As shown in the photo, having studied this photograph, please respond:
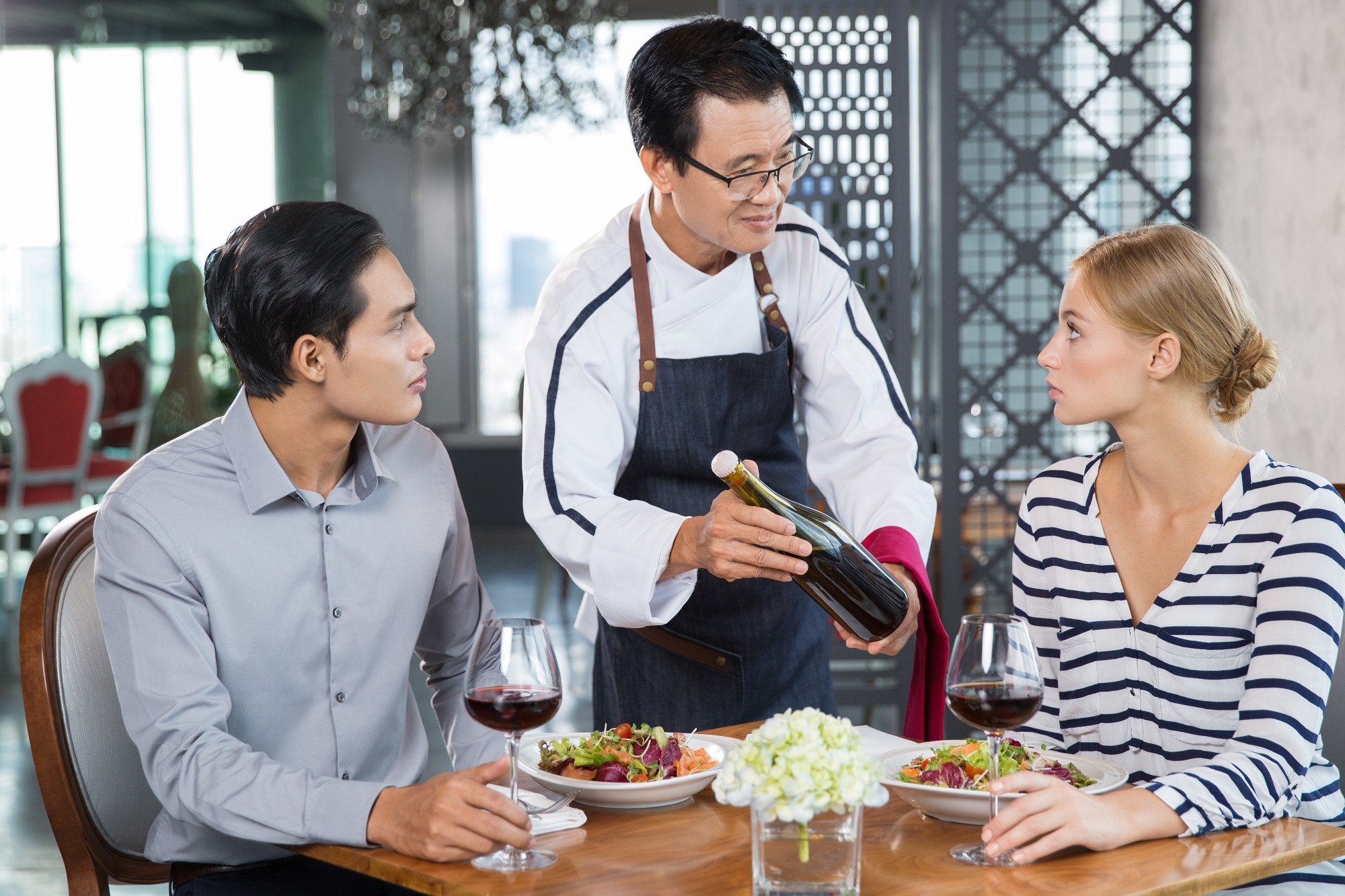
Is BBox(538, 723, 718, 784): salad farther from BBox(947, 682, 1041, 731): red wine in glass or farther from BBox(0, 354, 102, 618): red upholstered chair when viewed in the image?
BBox(0, 354, 102, 618): red upholstered chair

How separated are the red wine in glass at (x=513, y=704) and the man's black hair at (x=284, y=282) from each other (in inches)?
23.6

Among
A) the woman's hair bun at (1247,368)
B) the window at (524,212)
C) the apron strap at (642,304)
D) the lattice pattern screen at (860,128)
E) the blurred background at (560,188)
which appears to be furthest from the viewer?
the window at (524,212)

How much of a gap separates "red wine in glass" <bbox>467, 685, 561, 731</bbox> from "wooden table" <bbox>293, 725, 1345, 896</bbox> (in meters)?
0.14

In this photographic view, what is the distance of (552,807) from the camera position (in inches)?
56.8

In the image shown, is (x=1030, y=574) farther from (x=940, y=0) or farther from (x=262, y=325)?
(x=940, y=0)

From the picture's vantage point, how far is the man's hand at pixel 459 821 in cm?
128

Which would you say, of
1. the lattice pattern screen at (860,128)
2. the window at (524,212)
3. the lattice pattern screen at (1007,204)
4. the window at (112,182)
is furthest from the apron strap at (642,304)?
the window at (524,212)

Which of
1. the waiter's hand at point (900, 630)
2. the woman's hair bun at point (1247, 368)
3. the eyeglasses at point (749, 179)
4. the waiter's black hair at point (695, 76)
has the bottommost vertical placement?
the waiter's hand at point (900, 630)

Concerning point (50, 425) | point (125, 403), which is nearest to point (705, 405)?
point (50, 425)

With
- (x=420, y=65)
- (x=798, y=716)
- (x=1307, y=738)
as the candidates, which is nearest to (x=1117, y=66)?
(x=1307, y=738)

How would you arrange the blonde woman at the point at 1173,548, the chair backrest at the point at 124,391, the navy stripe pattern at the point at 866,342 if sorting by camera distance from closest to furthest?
the blonde woman at the point at 1173,548 → the navy stripe pattern at the point at 866,342 → the chair backrest at the point at 124,391

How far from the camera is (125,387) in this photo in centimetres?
803

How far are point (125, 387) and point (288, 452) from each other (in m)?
6.88

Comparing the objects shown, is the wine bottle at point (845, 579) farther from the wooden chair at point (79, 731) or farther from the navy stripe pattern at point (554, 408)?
the wooden chair at point (79, 731)
